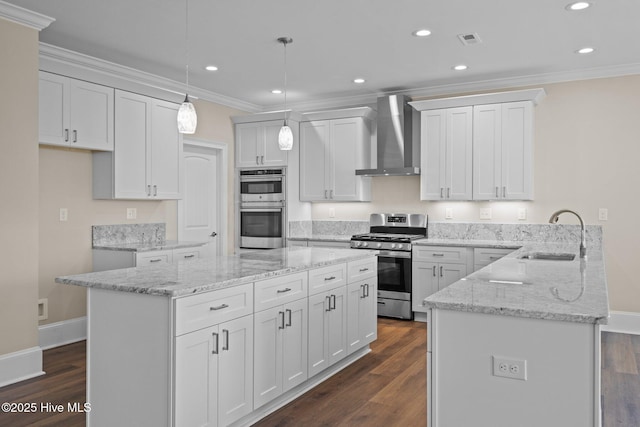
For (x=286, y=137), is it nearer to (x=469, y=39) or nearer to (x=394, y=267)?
(x=469, y=39)

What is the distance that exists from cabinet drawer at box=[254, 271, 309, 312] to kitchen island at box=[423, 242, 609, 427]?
1.13 meters

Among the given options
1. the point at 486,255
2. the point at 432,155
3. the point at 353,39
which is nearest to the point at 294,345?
the point at 353,39

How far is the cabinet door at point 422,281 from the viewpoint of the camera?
5320 millimetres

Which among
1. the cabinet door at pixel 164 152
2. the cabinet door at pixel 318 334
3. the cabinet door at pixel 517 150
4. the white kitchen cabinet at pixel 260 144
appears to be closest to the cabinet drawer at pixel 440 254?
the cabinet door at pixel 517 150

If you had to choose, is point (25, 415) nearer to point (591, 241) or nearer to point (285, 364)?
point (285, 364)

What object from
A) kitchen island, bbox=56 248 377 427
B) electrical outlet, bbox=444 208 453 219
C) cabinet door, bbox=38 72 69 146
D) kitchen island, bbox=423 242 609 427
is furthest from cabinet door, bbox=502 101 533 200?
cabinet door, bbox=38 72 69 146

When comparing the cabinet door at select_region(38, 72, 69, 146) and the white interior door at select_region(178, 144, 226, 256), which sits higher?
the cabinet door at select_region(38, 72, 69, 146)

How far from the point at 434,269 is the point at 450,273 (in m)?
0.18

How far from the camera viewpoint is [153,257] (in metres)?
4.62

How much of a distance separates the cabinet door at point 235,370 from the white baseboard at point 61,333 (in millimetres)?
2591

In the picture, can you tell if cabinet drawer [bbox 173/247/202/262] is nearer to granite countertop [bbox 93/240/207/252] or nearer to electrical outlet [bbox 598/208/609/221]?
granite countertop [bbox 93/240/207/252]

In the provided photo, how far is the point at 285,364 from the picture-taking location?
118 inches

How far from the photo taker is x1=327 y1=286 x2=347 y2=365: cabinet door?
138 inches

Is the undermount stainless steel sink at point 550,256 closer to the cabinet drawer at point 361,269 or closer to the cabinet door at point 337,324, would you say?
the cabinet drawer at point 361,269
